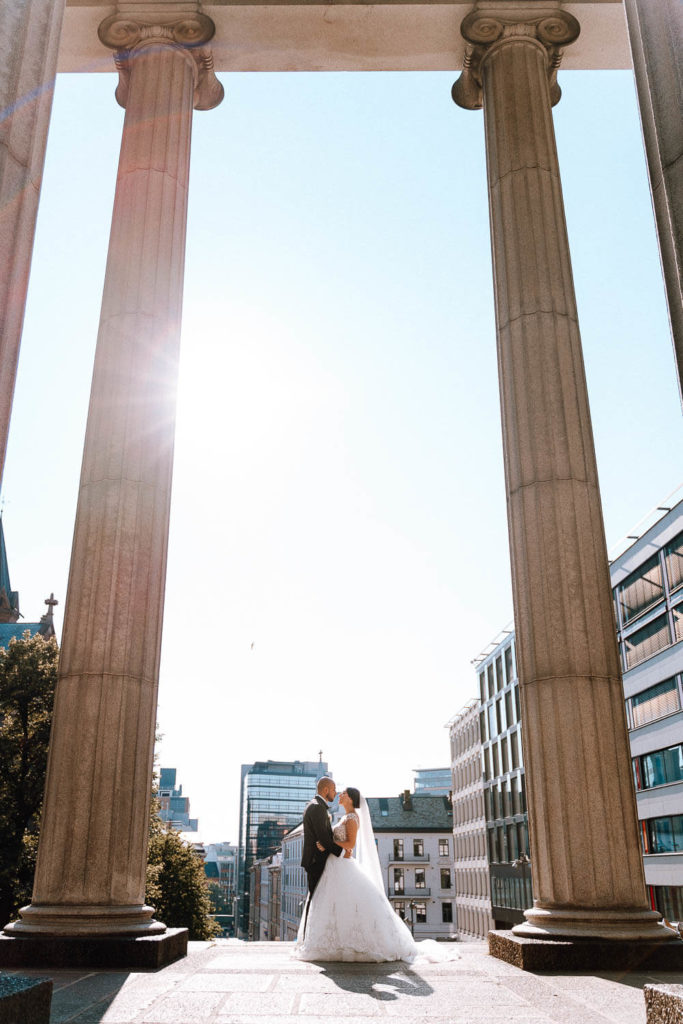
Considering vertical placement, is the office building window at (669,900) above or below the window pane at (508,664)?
below

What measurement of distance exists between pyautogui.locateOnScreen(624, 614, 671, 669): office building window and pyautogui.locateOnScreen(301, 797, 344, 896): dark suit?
63.6m

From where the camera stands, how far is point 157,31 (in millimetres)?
21469

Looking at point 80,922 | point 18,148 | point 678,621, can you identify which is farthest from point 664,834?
point 18,148

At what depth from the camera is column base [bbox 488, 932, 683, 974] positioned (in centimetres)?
1259

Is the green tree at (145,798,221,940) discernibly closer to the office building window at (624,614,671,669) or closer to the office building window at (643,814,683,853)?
the office building window at (643,814,683,853)

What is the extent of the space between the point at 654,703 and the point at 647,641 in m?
5.53

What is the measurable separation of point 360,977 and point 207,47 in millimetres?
21335

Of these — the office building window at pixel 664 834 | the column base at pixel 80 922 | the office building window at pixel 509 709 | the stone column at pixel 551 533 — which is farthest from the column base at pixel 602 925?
the office building window at pixel 509 709

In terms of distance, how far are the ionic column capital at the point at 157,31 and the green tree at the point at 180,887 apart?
50.2 metres

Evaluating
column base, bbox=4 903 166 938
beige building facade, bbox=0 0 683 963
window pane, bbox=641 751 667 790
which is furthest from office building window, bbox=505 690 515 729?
column base, bbox=4 903 166 938

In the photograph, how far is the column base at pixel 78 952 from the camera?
12648mm

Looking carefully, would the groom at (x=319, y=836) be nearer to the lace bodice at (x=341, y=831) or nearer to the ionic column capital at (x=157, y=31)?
the lace bodice at (x=341, y=831)

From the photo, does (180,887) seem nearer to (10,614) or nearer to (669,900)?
(669,900)

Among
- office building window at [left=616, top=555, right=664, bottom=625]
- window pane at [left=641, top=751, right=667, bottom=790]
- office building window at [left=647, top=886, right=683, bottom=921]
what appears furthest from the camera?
office building window at [left=616, top=555, right=664, bottom=625]
